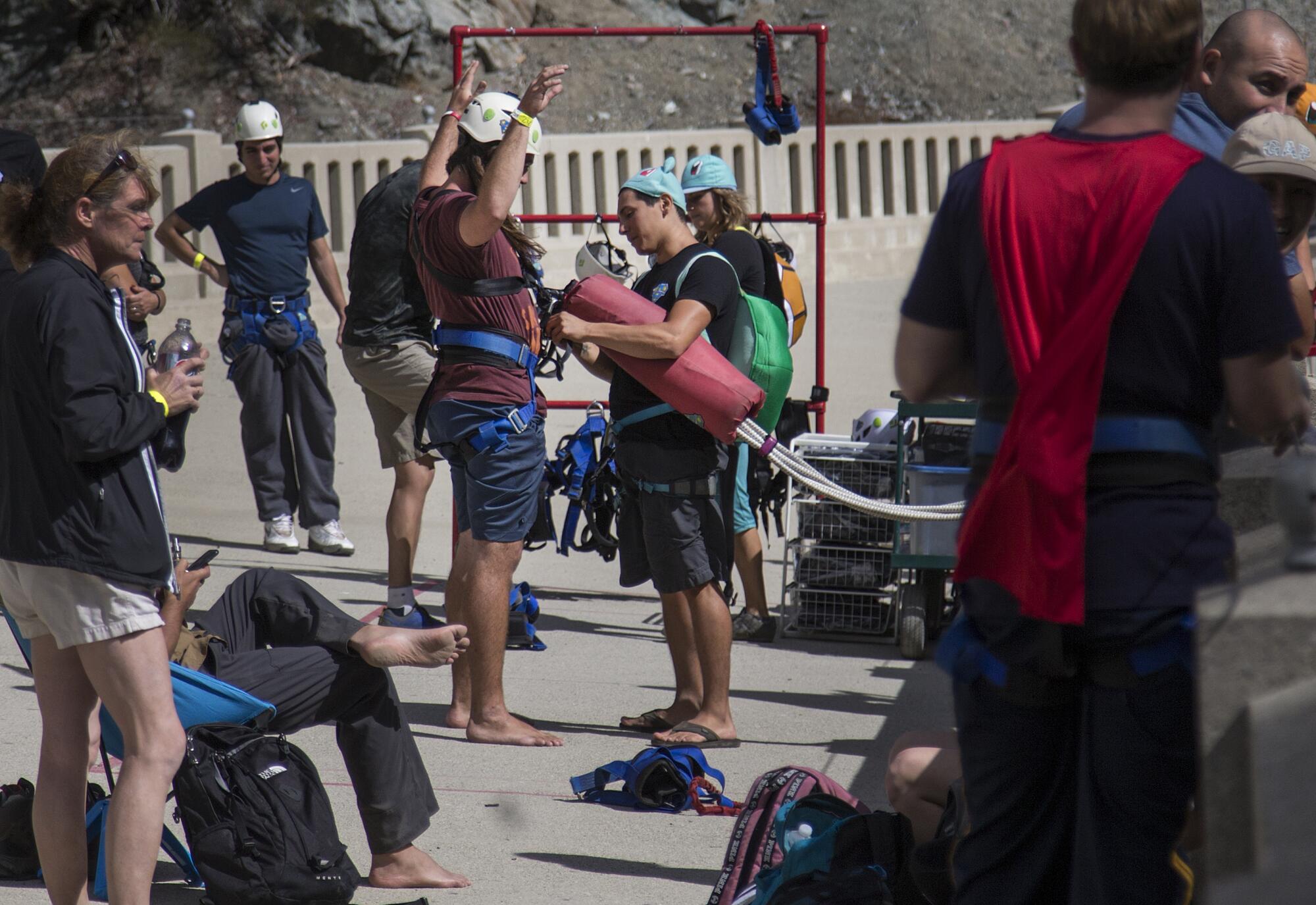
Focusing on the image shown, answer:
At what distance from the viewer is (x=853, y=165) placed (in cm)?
1795

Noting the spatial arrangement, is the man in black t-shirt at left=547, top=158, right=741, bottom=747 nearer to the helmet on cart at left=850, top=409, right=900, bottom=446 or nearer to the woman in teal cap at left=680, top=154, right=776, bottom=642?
the woman in teal cap at left=680, top=154, right=776, bottom=642

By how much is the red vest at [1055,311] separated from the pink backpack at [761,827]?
4.86 ft

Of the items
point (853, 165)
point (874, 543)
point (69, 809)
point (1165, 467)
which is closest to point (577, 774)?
point (69, 809)

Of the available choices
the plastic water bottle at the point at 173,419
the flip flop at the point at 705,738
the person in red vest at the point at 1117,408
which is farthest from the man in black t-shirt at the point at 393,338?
the person in red vest at the point at 1117,408

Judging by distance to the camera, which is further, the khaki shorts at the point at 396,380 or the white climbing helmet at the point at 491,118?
the khaki shorts at the point at 396,380

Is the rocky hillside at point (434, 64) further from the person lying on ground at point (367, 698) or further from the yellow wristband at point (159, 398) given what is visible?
the yellow wristband at point (159, 398)

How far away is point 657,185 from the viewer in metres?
5.34

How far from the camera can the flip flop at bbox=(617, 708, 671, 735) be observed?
18.0 ft

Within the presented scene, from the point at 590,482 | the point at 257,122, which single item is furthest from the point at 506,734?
the point at 257,122

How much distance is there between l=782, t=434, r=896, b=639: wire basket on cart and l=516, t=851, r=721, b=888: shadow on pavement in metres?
2.99

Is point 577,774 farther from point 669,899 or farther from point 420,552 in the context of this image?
point 420,552

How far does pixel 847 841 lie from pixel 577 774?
5.87ft

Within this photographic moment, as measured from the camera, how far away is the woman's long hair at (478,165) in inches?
203

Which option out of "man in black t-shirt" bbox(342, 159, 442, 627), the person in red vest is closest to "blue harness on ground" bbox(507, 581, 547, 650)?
"man in black t-shirt" bbox(342, 159, 442, 627)
